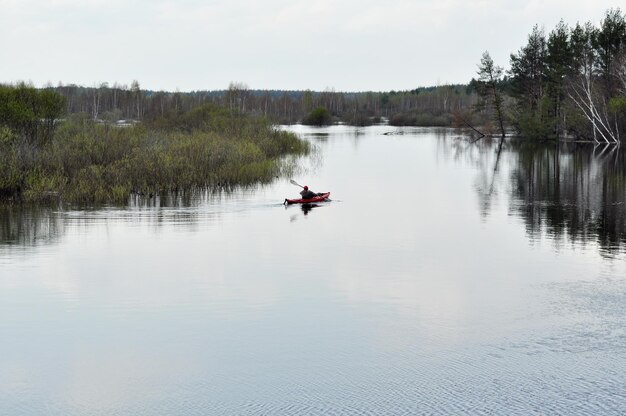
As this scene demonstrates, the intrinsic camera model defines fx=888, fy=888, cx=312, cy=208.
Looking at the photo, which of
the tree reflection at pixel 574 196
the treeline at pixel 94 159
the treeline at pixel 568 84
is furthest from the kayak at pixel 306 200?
the treeline at pixel 568 84

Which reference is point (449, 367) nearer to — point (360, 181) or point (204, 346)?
point (204, 346)

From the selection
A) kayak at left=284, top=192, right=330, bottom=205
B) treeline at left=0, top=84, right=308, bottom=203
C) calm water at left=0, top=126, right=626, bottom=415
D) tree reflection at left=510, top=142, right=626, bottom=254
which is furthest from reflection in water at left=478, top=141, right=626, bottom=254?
treeline at left=0, top=84, right=308, bottom=203

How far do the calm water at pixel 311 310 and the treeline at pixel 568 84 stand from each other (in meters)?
50.7

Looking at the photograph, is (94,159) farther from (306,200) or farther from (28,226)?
(28,226)

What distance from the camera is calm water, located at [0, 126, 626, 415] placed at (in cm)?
1302

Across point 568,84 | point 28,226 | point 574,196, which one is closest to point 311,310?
point 28,226

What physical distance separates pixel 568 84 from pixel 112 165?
59.1m

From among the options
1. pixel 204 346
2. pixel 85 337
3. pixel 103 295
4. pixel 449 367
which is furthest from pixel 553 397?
pixel 103 295

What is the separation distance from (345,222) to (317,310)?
12.7m

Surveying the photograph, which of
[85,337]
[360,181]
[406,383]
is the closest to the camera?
[406,383]

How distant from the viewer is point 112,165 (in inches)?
1443

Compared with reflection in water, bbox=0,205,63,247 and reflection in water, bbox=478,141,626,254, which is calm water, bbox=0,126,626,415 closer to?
reflection in water, bbox=0,205,63,247

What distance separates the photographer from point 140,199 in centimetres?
3491

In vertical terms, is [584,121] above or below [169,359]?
above
